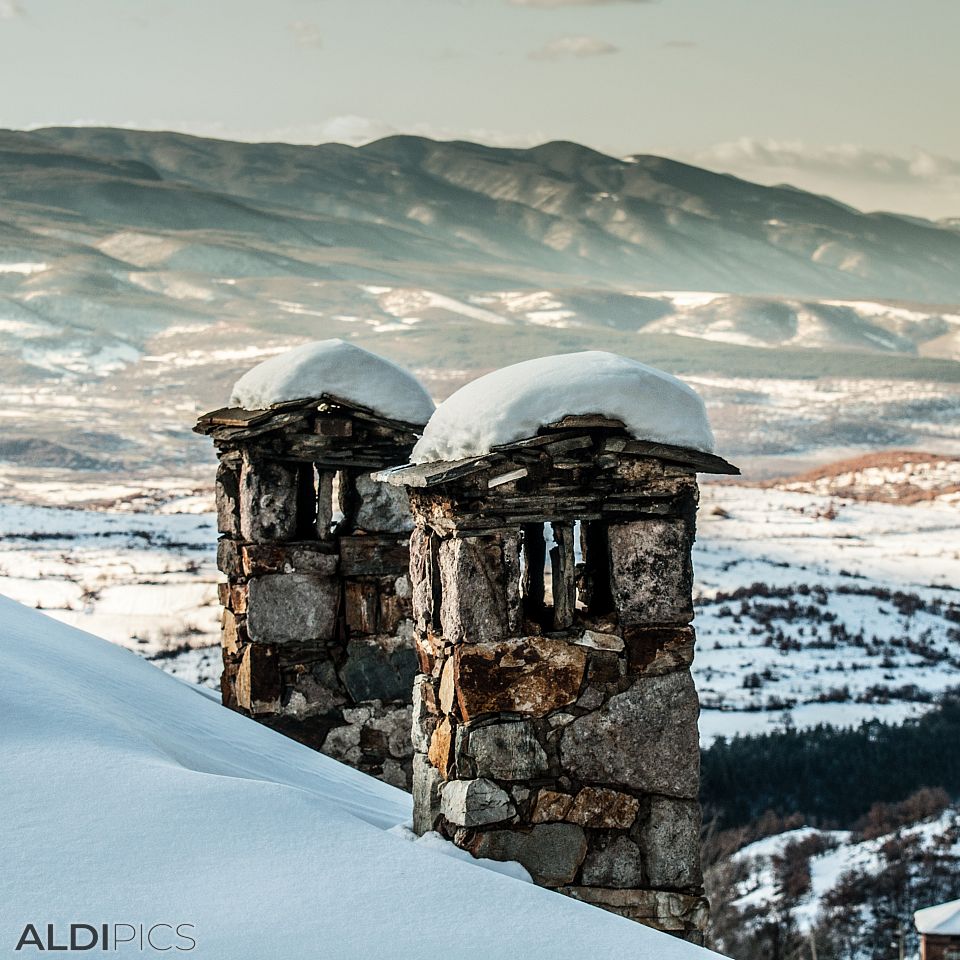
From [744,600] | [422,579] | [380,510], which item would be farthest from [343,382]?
[744,600]

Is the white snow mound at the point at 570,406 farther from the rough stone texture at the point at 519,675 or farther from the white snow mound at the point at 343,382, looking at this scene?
the white snow mound at the point at 343,382

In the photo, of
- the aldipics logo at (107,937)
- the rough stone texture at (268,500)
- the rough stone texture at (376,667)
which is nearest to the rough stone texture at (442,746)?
the aldipics logo at (107,937)

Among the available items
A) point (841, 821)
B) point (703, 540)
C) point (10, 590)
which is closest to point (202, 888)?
point (10, 590)

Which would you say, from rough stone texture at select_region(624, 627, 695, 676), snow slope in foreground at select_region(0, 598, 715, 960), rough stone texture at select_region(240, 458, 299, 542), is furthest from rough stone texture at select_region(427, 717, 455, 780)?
rough stone texture at select_region(240, 458, 299, 542)

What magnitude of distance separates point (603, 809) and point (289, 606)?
2.74 meters

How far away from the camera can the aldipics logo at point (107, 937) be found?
10.2 feet

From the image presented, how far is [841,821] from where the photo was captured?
19844 mm

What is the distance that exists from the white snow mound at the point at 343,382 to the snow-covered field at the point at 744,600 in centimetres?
571

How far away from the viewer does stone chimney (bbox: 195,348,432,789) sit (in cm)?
711

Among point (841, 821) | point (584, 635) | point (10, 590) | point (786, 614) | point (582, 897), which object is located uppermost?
point (584, 635)

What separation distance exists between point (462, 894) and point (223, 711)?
2.88 meters

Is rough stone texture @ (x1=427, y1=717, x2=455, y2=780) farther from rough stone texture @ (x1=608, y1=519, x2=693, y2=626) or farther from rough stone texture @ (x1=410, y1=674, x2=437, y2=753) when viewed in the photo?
rough stone texture @ (x1=608, y1=519, x2=693, y2=626)

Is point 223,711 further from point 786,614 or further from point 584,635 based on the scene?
point 786,614

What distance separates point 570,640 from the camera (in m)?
4.77
